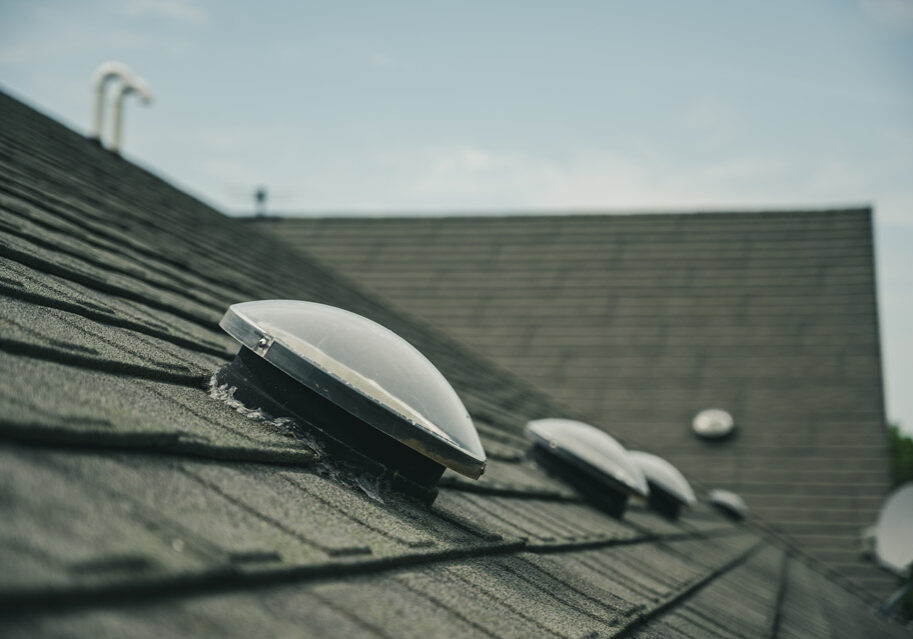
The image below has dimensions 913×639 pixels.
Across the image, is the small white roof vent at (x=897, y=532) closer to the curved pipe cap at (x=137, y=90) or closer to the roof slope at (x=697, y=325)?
the roof slope at (x=697, y=325)

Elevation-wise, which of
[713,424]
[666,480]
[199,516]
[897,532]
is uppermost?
[713,424]

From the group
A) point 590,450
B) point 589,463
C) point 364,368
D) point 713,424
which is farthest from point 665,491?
point 713,424

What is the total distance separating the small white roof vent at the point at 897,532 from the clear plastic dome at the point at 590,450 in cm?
570

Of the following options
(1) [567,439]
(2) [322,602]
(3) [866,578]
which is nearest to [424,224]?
(3) [866,578]

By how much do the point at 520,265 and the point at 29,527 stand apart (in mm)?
14516

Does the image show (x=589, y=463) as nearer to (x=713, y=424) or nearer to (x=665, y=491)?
(x=665, y=491)

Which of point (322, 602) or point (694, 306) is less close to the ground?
point (694, 306)

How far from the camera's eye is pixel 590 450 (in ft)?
14.1

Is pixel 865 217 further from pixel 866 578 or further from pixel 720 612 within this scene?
pixel 720 612

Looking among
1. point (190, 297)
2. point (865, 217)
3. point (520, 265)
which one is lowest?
point (190, 297)

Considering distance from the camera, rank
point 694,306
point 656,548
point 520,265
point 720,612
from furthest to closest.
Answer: point 520,265, point 694,306, point 656,548, point 720,612

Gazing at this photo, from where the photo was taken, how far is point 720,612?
3.47 metres

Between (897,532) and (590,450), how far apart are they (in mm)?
6107

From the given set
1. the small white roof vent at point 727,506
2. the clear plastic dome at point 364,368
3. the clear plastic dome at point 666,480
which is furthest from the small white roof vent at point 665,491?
the clear plastic dome at point 364,368
